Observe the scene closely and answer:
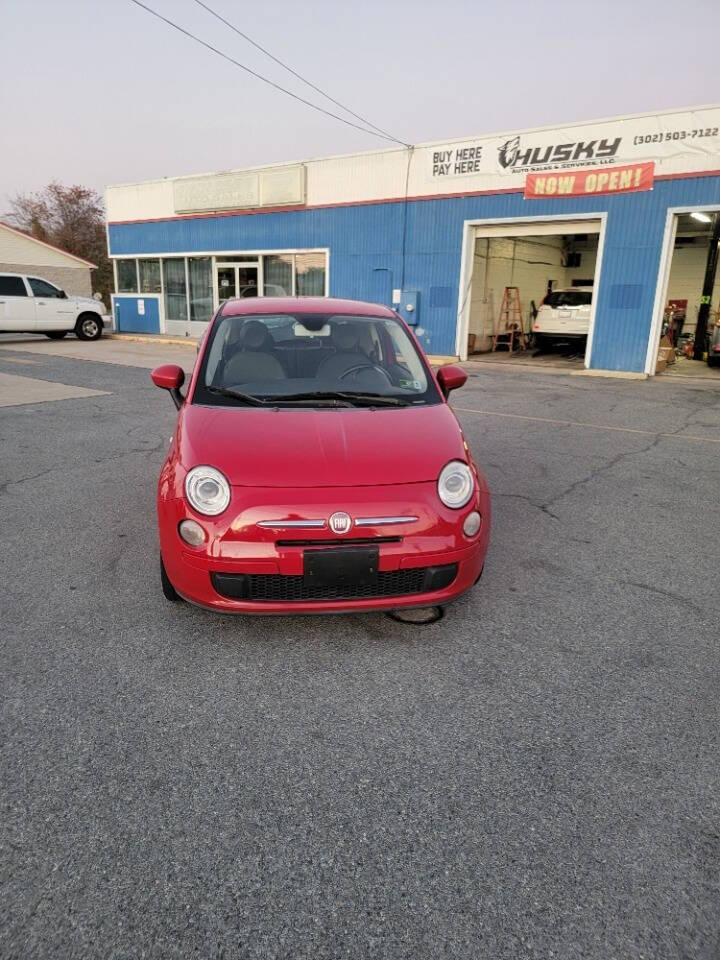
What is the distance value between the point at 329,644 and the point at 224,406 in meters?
1.44

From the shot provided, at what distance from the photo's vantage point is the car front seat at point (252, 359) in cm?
394

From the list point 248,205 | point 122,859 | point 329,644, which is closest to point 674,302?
point 248,205

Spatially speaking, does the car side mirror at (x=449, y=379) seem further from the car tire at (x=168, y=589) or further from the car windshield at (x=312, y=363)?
the car tire at (x=168, y=589)

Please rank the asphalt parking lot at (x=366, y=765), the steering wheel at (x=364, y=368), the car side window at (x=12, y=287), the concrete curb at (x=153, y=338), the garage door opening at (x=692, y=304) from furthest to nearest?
the concrete curb at (x=153, y=338), the car side window at (x=12, y=287), the garage door opening at (x=692, y=304), the steering wheel at (x=364, y=368), the asphalt parking lot at (x=366, y=765)

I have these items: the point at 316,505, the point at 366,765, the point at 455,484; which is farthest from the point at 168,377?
the point at 366,765

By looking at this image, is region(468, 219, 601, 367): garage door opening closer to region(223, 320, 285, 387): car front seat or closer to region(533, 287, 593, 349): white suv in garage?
region(533, 287, 593, 349): white suv in garage

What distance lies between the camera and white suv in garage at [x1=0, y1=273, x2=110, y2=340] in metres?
19.1

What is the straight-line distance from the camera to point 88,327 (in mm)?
21266

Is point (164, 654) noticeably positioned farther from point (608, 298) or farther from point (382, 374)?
point (608, 298)

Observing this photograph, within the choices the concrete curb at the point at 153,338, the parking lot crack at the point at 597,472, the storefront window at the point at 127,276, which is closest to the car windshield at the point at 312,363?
the parking lot crack at the point at 597,472

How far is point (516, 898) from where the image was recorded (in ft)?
5.96

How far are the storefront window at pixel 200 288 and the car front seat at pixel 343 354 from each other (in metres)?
19.0

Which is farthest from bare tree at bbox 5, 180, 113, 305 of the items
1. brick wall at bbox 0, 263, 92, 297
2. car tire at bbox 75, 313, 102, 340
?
car tire at bbox 75, 313, 102, 340

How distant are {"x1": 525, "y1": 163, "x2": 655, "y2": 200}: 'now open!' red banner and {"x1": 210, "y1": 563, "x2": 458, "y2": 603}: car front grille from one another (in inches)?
535
